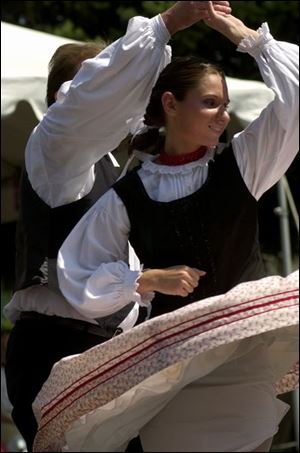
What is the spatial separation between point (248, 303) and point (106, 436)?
1.42 ft

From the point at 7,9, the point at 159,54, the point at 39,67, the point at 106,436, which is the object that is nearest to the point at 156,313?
the point at 106,436

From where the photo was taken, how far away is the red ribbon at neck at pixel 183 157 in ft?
9.46

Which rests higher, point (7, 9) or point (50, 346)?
point (50, 346)

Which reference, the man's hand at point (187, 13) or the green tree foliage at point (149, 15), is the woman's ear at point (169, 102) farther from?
the green tree foliage at point (149, 15)

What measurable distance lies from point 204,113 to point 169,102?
108 mm

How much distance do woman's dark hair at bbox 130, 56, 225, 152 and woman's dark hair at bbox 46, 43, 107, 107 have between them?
1.07 feet

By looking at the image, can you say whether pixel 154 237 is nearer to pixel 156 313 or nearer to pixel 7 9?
pixel 156 313

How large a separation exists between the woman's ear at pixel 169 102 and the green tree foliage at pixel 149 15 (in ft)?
18.2

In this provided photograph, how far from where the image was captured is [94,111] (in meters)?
2.95

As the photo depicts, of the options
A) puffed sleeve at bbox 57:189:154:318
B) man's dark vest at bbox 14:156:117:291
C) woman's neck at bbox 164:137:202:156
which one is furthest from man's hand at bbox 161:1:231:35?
man's dark vest at bbox 14:156:117:291

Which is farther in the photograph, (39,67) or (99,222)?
(39,67)

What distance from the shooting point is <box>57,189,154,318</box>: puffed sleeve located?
2.71 meters

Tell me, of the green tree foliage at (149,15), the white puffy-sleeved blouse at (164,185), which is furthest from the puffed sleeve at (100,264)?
the green tree foliage at (149,15)

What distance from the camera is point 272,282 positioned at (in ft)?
8.15
